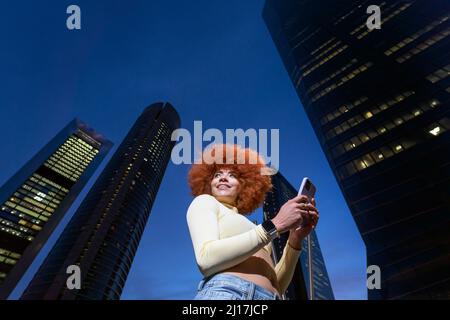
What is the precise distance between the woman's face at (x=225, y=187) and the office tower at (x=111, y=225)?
84124 mm

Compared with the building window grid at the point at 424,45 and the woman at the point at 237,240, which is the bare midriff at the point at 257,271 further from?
the building window grid at the point at 424,45

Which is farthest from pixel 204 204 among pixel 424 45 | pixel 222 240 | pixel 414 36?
pixel 414 36

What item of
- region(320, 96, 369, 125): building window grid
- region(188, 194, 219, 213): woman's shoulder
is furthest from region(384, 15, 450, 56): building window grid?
region(188, 194, 219, 213): woman's shoulder

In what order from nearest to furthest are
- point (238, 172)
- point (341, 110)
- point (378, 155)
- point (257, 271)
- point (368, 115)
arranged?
point (257, 271)
point (238, 172)
point (378, 155)
point (368, 115)
point (341, 110)

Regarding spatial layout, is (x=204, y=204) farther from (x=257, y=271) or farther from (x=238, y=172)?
(x=238, y=172)

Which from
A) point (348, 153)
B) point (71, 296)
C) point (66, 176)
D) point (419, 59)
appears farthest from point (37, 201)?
point (419, 59)

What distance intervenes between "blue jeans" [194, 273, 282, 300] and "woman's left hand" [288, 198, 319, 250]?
631 millimetres

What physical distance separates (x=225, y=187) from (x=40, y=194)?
11376cm

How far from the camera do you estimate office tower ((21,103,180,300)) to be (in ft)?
271

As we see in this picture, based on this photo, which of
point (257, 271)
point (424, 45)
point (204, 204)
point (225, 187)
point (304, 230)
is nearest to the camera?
point (257, 271)

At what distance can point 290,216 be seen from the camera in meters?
1.73

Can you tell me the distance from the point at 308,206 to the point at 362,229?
79.4 feet

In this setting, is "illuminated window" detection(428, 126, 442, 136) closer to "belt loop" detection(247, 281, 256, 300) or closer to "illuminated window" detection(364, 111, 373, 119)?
"illuminated window" detection(364, 111, 373, 119)
